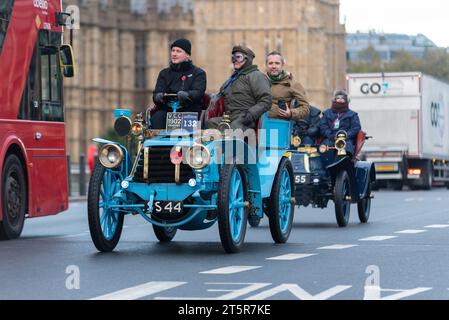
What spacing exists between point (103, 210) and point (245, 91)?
1966mm

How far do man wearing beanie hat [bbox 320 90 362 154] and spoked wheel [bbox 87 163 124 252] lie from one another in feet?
22.2

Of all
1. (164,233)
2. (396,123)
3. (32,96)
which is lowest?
(164,233)

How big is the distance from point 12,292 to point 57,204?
28.1ft

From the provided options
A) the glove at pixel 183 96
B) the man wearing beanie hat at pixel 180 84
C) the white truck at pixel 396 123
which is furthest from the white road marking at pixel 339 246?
the white truck at pixel 396 123

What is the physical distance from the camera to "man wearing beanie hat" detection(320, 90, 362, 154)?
21109 mm

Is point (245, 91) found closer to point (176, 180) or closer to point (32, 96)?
point (176, 180)

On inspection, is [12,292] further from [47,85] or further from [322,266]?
[47,85]

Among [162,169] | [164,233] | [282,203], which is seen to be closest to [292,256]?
[162,169]

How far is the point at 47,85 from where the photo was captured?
19.0m

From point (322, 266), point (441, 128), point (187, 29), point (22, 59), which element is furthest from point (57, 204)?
point (187, 29)

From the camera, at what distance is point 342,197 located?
799 inches

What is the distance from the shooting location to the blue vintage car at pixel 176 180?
46.3 feet

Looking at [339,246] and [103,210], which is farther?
[339,246]

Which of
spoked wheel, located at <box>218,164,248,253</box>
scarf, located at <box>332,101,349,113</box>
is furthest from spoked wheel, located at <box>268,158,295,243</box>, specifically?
scarf, located at <box>332,101,349,113</box>
